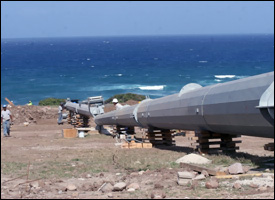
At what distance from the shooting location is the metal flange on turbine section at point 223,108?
1231cm

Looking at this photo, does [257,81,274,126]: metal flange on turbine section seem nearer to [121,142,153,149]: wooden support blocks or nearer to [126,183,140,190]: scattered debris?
[126,183,140,190]: scattered debris

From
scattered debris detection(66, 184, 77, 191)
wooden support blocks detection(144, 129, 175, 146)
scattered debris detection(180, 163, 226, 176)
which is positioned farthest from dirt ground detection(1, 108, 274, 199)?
wooden support blocks detection(144, 129, 175, 146)

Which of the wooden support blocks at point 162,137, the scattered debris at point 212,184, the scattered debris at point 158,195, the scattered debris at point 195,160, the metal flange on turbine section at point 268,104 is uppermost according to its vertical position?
the metal flange on turbine section at point 268,104

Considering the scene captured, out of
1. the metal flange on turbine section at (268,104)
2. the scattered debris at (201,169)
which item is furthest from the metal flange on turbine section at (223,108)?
the scattered debris at (201,169)

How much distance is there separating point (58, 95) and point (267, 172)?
62.4 m

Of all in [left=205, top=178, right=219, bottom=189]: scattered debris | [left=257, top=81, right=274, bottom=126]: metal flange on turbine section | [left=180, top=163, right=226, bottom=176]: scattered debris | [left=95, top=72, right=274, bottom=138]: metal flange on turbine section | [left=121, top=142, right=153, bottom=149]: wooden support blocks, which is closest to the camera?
A: [left=205, top=178, right=219, bottom=189]: scattered debris

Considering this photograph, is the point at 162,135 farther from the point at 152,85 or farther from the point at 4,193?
the point at 152,85

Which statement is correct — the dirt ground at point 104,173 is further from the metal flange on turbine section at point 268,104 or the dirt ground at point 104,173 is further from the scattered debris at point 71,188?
the metal flange on turbine section at point 268,104

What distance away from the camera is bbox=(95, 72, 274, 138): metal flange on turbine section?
40.4 ft

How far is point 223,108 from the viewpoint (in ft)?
45.7

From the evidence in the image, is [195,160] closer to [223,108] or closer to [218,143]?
[223,108]

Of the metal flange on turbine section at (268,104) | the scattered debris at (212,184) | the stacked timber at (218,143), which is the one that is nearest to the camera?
the scattered debris at (212,184)

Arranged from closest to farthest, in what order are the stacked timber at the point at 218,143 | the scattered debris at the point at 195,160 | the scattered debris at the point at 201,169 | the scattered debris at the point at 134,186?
the scattered debris at the point at 134,186
the scattered debris at the point at 201,169
the scattered debris at the point at 195,160
the stacked timber at the point at 218,143

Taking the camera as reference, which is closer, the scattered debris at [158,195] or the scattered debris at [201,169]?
the scattered debris at [158,195]
